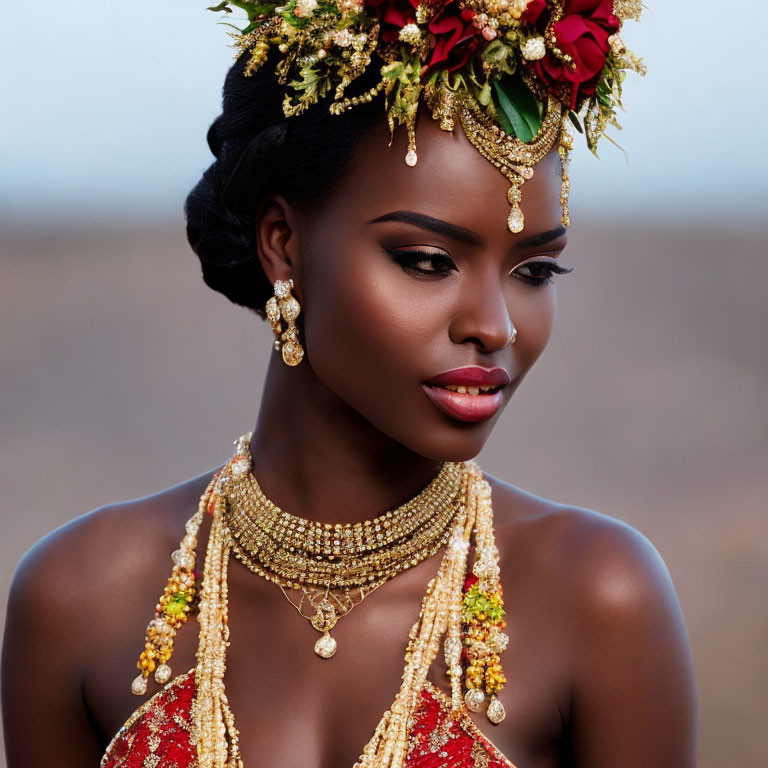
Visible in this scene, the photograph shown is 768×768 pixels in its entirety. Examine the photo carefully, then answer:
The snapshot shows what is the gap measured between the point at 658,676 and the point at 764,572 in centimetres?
537

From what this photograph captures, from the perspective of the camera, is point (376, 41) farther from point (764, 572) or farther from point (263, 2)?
point (764, 572)

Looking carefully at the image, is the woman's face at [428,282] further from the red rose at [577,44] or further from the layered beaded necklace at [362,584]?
the layered beaded necklace at [362,584]

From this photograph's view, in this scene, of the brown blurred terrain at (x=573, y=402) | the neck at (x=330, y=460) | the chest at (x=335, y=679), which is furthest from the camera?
the brown blurred terrain at (x=573, y=402)


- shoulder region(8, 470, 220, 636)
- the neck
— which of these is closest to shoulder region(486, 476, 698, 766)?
the neck

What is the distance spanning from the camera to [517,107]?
2.27 metres

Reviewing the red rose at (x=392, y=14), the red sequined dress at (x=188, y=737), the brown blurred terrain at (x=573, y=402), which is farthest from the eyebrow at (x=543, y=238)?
the brown blurred terrain at (x=573, y=402)

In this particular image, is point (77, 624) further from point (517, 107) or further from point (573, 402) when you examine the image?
point (573, 402)

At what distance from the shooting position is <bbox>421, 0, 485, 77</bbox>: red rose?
86.9 inches

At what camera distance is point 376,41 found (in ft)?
7.50

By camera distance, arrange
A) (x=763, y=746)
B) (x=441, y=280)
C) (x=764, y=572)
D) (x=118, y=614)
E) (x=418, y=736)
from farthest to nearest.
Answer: (x=764, y=572) → (x=763, y=746) → (x=118, y=614) → (x=418, y=736) → (x=441, y=280)

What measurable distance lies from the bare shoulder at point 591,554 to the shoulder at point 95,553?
2.55 ft

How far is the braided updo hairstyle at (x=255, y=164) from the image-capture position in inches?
91.7

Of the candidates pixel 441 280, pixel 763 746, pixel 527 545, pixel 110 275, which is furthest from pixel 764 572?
pixel 110 275

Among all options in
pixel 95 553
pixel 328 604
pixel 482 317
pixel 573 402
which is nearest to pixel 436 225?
pixel 482 317
